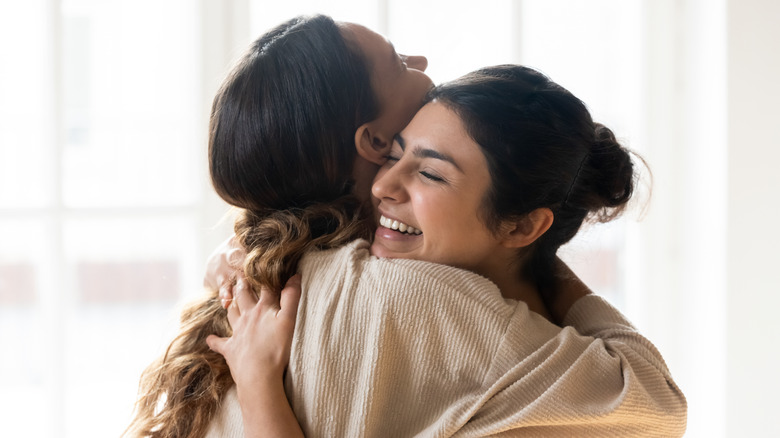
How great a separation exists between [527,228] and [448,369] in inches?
9.8

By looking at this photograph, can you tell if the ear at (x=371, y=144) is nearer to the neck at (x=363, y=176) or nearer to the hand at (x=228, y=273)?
the neck at (x=363, y=176)

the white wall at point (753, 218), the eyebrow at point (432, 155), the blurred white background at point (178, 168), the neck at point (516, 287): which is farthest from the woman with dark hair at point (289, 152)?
the white wall at point (753, 218)

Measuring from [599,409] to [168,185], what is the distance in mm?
1565

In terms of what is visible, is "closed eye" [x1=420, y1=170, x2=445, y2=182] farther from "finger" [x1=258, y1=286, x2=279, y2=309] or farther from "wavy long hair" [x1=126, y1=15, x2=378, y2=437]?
"finger" [x1=258, y1=286, x2=279, y2=309]

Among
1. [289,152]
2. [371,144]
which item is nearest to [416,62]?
[371,144]

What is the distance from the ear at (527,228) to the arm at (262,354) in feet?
1.04

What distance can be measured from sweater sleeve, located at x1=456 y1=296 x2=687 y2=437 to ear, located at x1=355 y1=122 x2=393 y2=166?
0.37 m

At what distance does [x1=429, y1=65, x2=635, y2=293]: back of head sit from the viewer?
40.8 inches

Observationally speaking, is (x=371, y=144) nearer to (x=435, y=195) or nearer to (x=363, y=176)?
(x=363, y=176)

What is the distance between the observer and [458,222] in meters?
1.08

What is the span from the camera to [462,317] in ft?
3.26

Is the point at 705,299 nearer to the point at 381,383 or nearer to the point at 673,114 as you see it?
the point at 673,114

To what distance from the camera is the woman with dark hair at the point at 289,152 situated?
3.71ft

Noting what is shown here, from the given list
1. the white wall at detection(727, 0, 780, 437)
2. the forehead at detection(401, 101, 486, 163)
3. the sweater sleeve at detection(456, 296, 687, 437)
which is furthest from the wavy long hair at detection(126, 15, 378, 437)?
the white wall at detection(727, 0, 780, 437)
